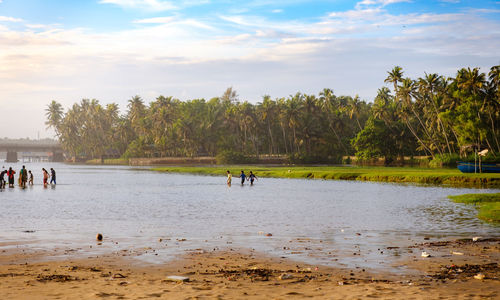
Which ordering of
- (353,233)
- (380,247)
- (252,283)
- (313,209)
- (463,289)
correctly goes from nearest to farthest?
(463,289) → (252,283) → (380,247) → (353,233) → (313,209)

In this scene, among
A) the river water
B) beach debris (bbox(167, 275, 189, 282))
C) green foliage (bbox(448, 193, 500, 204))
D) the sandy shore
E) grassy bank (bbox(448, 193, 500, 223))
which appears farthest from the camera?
green foliage (bbox(448, 193, 500, 204))

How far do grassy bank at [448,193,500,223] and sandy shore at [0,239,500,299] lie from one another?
10.1 metres

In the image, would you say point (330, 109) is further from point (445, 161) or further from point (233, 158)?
point (445, 161)

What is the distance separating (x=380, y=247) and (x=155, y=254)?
7.37 meters

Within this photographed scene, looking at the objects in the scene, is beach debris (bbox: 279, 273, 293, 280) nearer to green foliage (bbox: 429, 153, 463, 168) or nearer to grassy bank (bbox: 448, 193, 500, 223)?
grassy bank (bbox: 448, 193, 500, 223)

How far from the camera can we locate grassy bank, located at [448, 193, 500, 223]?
1028 inches

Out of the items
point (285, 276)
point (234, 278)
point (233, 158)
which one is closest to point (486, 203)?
point (285, 276)

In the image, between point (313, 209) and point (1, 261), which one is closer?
point (1, 261)

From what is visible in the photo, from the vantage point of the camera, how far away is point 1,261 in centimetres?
1507

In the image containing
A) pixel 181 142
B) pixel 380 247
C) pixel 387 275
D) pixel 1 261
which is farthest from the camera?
pixel 181 142

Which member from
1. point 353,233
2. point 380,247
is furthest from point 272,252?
point 353,233

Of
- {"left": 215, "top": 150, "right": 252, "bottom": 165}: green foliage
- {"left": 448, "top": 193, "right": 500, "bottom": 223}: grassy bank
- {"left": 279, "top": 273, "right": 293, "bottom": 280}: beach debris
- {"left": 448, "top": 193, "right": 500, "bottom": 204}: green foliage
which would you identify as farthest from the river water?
{"left": 215, "top": 150, "right": 252, "bottom": 165}: green foliage

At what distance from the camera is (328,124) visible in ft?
486

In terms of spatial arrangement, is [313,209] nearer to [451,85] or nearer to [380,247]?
[380,247]
